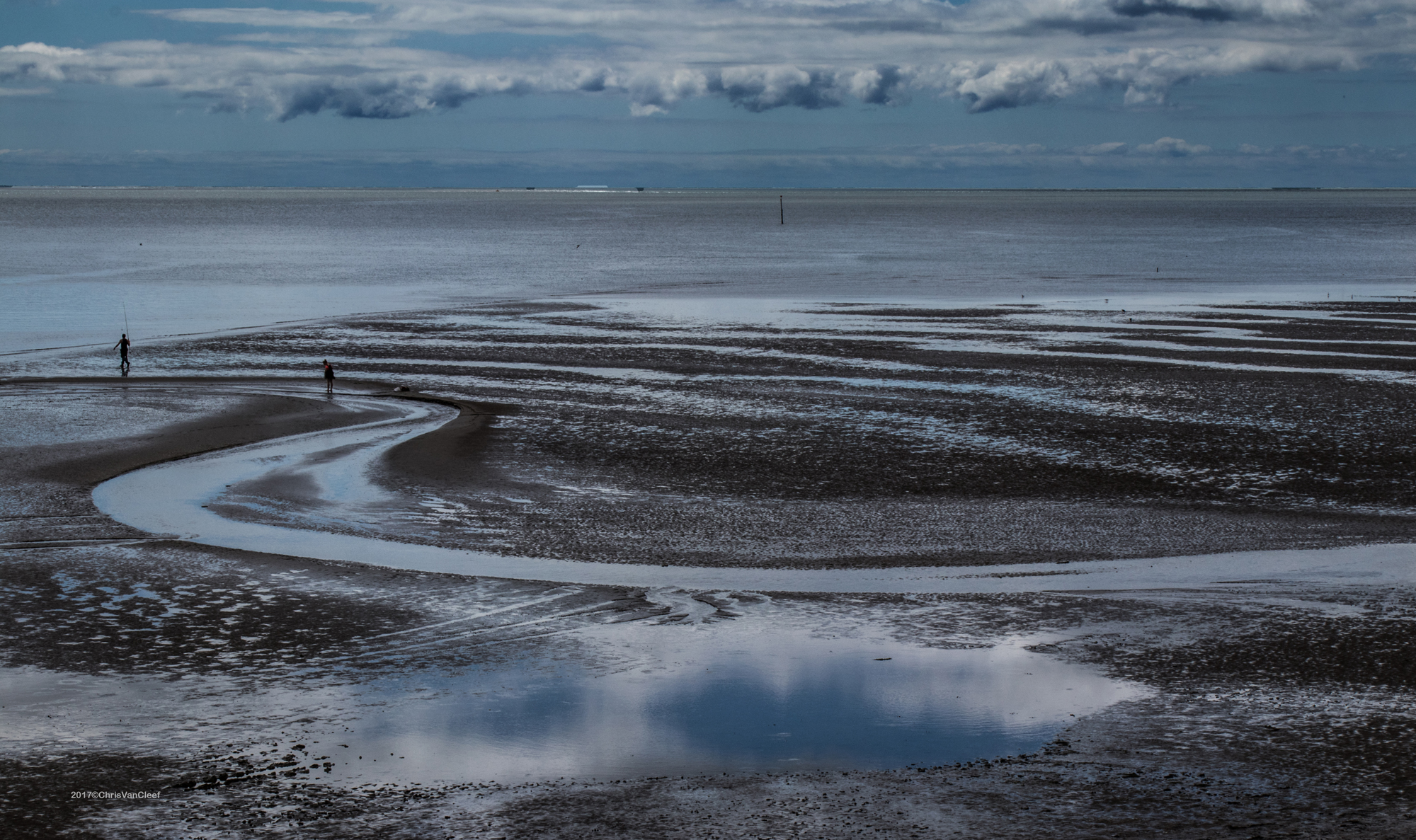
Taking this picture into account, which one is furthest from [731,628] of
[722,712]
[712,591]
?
[722,712]

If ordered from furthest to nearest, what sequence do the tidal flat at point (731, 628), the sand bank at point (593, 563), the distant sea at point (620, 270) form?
the distant sea at point (620, 270) → the sand bank at point (593, 563) → the tidal flat at point (731, 628)

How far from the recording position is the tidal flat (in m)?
10.9

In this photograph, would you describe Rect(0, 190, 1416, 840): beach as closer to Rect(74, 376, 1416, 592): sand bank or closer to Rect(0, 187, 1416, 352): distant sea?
Rect(74, 376, 1416, 592): sand bank

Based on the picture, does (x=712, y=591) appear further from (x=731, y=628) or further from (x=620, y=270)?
(x=620, y=270)

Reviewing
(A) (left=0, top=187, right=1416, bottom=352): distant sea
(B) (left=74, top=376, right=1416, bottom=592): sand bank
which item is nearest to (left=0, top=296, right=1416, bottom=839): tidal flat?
(B) (left=74, top=376, right=1416, bottom=592): sand bank

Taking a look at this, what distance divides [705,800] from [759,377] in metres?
27.2

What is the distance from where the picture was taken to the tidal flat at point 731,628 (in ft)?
35.9

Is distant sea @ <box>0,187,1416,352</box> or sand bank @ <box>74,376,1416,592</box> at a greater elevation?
distant sea @ <box>0,187,1416,352</box>

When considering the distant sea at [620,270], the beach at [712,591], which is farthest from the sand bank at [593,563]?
the distant sea at [620,270]

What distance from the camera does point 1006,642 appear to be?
1514 cm

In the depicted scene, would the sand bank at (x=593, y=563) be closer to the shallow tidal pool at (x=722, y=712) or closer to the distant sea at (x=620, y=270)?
the shallow tidal pool at (x=722, y=712)

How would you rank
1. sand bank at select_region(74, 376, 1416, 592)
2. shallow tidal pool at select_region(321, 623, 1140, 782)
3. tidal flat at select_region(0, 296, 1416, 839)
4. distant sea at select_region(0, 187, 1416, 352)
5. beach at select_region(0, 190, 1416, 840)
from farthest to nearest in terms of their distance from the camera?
distant sea at select_region(0, 187, 1416, 352) < sand bank at select_region(74, 376, 1416, 592) < shallow tidal pool at select_region(321, 623, 1140, 782) < beach at select_region(0, 190, 1416, 840) < tidal flat at select_region(0, 296, 1416, 839)

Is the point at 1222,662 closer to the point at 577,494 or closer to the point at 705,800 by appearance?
the point at 705,800

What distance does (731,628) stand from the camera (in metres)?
15.9
